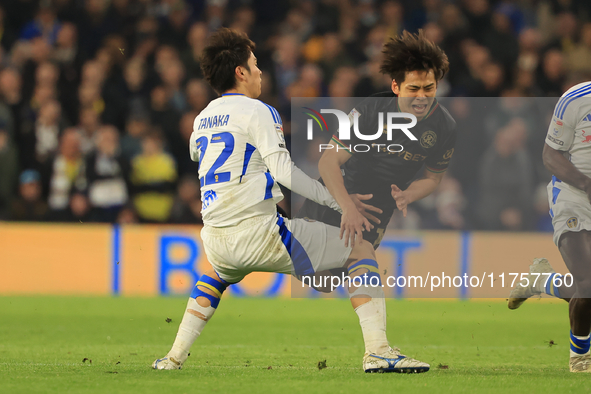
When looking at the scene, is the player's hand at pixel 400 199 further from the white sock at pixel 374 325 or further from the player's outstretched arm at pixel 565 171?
the player's outstretched arm at pixel 565 171

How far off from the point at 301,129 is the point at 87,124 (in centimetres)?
286

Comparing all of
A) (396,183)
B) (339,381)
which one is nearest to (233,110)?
(396,183)

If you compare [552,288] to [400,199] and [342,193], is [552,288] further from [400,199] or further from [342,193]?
[342,193]

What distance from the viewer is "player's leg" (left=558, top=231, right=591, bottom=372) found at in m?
4.82

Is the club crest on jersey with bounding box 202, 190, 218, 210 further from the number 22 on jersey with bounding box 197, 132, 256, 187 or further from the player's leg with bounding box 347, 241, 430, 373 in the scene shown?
the player's leg with bounding box 347, 241, 430, 373

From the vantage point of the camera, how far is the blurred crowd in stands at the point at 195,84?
983 centimetres

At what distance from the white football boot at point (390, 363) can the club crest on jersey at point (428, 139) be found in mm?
1325

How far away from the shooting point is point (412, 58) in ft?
16.0

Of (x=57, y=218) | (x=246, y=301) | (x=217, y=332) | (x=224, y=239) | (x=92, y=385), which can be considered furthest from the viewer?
(x=57, y=218)

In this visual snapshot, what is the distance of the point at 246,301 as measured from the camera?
959 cm

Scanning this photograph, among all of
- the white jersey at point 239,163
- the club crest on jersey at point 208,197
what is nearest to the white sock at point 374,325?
the white jersey at point 239,163

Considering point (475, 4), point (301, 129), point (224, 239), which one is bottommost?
point (224, 239)

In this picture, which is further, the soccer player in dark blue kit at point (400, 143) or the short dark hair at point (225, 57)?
the soccer player in dark blue kit at point (400, 143)

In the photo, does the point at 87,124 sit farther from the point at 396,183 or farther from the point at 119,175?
the point at 396,183
